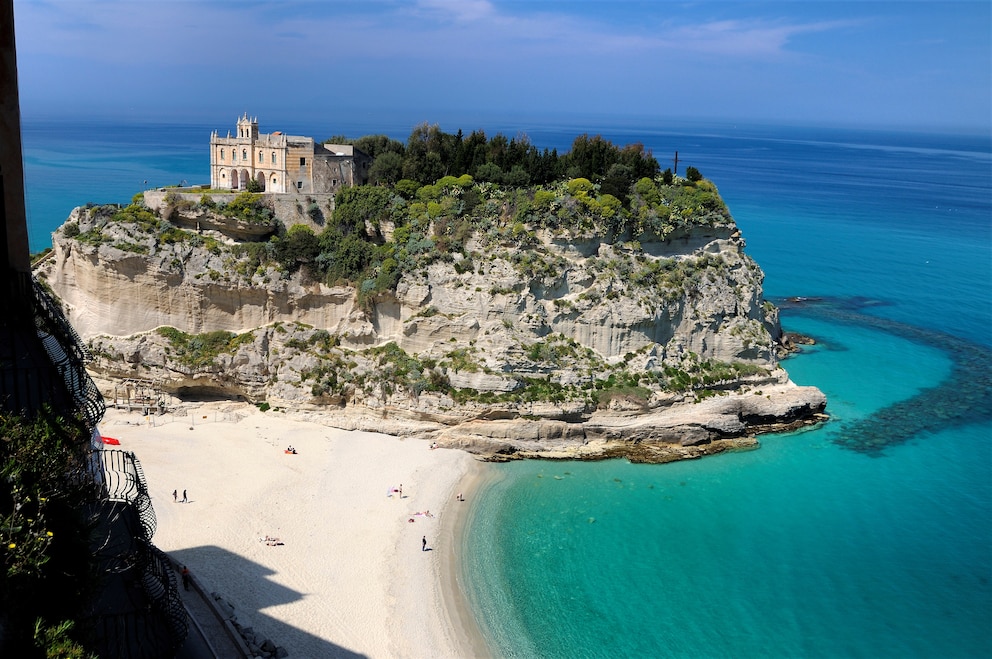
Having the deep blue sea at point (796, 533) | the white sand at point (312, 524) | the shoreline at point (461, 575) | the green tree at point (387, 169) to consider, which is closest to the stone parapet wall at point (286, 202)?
the green tree at point (387, 169)

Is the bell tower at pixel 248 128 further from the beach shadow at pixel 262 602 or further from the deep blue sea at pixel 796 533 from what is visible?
the beach shadow at pixel 262 602

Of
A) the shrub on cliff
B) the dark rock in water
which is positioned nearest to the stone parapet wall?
the dark rock in water

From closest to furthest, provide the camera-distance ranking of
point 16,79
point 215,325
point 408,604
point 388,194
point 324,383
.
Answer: point 16,79 → point 408,604 → point 324,383 → point 215,325 → point 388,194

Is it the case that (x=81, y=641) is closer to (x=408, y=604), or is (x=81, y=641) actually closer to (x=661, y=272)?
(x=408, y=604)

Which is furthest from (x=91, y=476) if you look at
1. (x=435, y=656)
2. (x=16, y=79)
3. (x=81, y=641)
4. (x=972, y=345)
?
(x=972, y=345)

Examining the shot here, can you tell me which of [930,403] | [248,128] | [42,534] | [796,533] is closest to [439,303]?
[248,128]

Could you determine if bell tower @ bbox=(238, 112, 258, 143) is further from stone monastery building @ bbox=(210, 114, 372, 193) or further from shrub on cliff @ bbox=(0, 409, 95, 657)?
shrub on cliff @ bbox=(0, 409, 95, 657)
